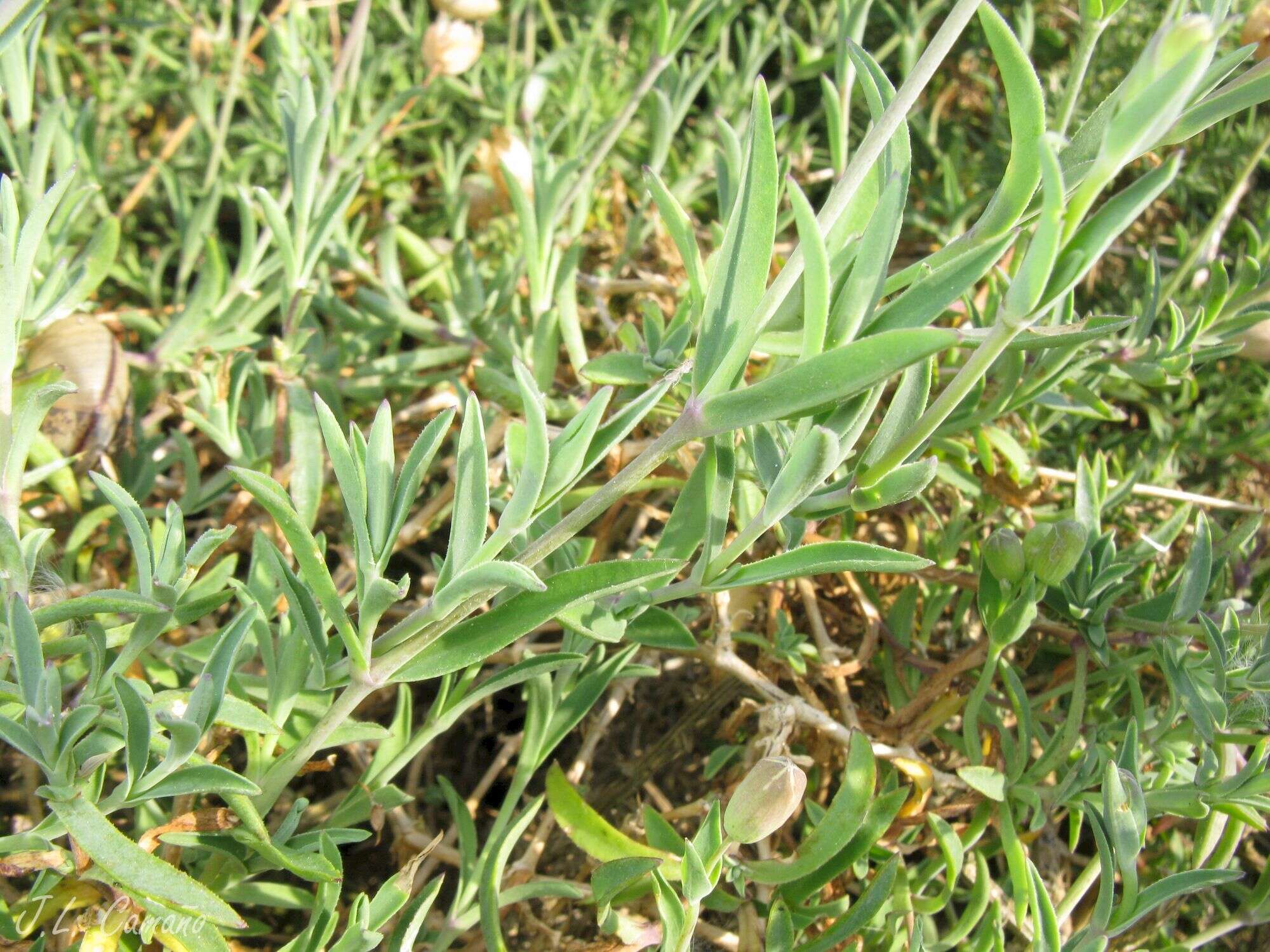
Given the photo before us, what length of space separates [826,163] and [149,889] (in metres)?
1.77

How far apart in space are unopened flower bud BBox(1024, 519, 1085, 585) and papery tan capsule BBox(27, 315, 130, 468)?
42.5 inches

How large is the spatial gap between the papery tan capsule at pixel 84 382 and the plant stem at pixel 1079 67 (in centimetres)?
113

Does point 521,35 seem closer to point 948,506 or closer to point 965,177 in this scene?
point 965,177

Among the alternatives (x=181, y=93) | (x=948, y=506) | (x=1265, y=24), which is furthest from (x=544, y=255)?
(x=181, y=93)

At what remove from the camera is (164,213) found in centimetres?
197

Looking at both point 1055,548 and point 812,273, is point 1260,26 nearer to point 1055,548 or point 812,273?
point 1055,548

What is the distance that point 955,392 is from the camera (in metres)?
0.68

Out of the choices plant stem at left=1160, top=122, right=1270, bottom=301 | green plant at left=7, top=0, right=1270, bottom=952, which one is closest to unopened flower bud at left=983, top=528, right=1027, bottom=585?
green plant at left=7, top=0, right=1270, bottom=952

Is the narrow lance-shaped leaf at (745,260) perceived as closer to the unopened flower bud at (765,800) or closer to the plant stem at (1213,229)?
the unopened flower bud at (765,800)

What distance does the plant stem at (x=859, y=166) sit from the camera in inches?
27.0

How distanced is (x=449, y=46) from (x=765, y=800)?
1.38 metres

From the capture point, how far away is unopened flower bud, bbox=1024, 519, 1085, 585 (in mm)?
1014

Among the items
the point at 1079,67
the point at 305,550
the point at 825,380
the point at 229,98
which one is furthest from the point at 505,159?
the point at 825,380

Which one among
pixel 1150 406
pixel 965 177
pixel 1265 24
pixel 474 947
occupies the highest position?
pixel 1265 24
